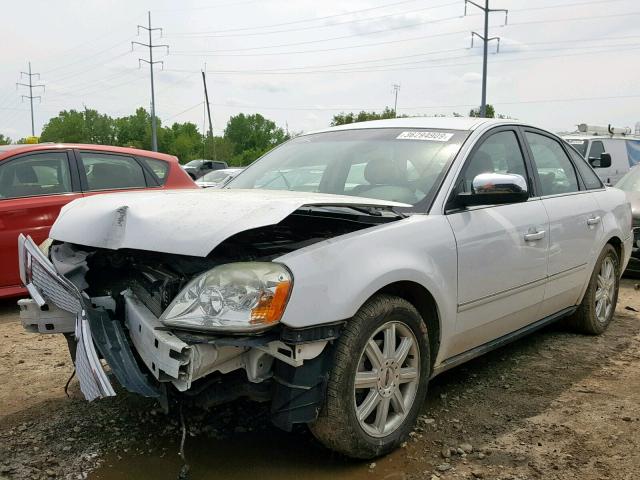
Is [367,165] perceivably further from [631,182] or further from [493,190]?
[631,182]

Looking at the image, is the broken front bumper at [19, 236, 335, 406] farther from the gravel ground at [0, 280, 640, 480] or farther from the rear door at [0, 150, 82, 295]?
the rear door at [0, 150, 82, 295]

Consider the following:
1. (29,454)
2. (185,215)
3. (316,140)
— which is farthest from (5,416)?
(316,140)

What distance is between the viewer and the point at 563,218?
13.7 feet

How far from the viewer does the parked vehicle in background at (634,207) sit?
7.01 metres

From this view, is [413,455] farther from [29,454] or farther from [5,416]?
[5,416]

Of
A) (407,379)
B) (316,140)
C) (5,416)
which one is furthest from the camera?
(316,140)

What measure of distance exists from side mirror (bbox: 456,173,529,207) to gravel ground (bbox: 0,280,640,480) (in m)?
1.19

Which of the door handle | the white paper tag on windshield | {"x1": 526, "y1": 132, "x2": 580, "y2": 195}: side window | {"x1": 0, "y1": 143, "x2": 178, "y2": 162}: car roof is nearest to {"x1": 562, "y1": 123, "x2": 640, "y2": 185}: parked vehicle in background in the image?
{"x1": 526, "y1": 132, "x2": 580, "y2": 195}: side window

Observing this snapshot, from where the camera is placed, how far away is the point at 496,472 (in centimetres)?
274

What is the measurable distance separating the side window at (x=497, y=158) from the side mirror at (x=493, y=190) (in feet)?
0.54

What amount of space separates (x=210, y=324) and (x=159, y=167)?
4828 millimetres

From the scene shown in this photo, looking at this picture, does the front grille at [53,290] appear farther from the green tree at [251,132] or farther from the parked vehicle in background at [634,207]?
the green tree at [251,132]

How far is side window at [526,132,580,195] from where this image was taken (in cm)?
427

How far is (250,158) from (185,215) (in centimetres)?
6760
